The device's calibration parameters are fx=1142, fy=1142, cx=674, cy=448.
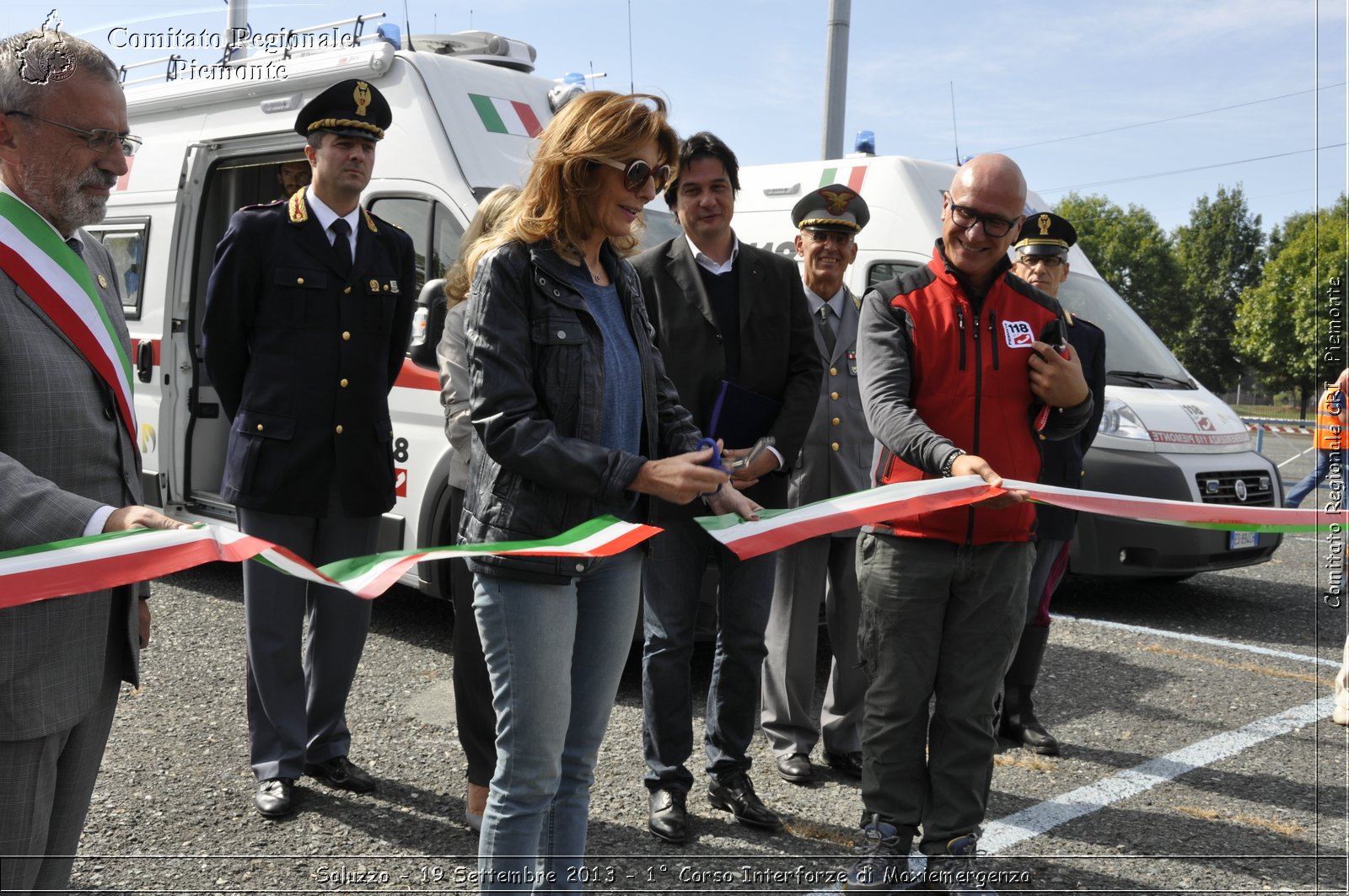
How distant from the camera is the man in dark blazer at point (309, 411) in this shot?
3.95 metres

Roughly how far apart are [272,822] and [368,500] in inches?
44.1

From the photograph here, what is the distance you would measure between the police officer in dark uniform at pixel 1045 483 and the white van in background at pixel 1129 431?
177 cm

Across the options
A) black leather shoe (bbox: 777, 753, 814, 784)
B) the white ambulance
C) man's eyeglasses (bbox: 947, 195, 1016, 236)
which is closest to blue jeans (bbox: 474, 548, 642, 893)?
man's eyeglasses (bbox: 947, 195, 1016, 236)

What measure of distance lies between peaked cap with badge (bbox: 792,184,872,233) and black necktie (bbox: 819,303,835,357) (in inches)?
12.5

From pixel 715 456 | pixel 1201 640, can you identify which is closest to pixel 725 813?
pixel 715 456

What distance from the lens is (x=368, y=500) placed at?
13.4 ft

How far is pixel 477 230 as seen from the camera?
12.4ft

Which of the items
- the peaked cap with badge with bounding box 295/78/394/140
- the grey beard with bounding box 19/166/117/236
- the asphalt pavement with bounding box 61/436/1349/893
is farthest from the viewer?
the peaked cap with badge with bounding box 295/78/394/140

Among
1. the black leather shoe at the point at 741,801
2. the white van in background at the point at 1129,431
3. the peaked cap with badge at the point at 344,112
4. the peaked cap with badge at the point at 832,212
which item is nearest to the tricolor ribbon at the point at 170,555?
the black leather shoe at the point at 741,801

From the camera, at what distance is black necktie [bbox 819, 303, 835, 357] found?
181 inches

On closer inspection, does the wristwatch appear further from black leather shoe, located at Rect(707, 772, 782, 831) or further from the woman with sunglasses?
black leather shoe, located at Rect(707, 772, 782, 831)

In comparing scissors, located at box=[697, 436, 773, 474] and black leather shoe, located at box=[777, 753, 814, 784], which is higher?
scissors, located at box=[697, 436, 773, 474]

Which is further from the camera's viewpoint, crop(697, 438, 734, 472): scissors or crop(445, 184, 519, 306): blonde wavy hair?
crop(445, 184, 519, 306): blonde wavy hair

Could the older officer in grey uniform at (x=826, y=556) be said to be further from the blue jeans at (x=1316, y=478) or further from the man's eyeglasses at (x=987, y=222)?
the blue jeans at (x=1316, y=478)
